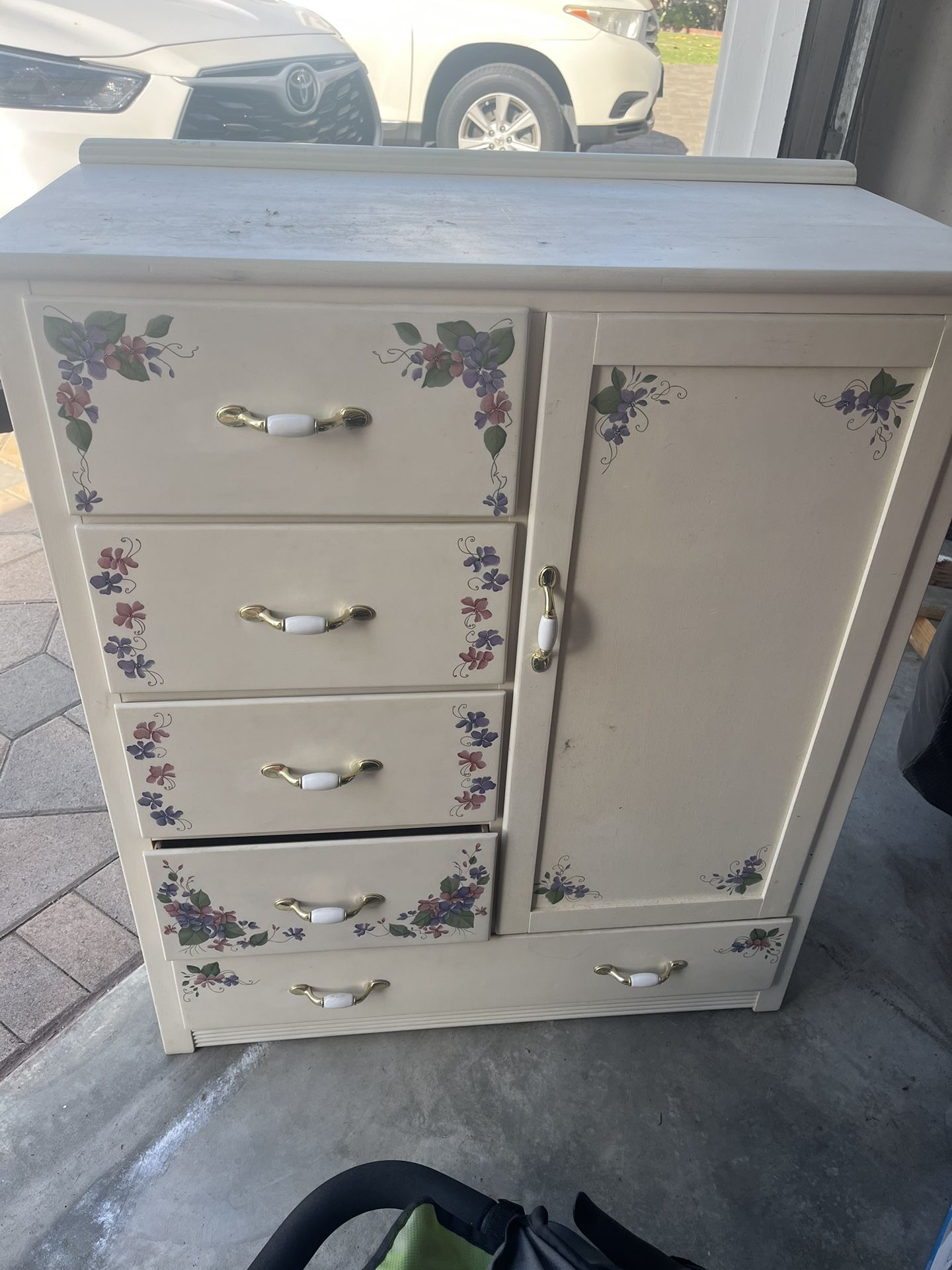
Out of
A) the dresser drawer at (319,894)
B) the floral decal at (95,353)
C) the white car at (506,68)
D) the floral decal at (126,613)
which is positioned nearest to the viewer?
the floral decal at (95,353)

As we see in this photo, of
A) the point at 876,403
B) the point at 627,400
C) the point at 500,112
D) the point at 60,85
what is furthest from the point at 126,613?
the point at 60,85

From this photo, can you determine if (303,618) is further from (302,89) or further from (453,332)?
(302,89)

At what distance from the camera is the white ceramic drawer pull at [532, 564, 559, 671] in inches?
36.1

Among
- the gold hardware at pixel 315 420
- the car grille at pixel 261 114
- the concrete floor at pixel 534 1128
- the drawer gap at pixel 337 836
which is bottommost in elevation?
the concrete floor at pixel 534 1128

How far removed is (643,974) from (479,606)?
0.63 m

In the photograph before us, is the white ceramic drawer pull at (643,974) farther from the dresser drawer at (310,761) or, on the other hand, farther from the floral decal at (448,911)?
the dresser drawer at (310,761)

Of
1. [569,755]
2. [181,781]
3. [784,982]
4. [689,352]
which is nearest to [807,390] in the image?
[689,352]

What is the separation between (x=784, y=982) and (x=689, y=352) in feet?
3.15

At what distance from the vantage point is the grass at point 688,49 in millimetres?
1401

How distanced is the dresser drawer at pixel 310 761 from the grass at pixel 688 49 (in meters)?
1.08

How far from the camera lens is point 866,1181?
46.4 inches

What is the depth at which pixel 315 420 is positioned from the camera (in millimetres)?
801

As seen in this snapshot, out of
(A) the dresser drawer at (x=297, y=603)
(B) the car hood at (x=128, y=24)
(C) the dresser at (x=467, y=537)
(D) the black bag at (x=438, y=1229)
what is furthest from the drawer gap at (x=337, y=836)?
(B) the car hood at (x=128, y=24)

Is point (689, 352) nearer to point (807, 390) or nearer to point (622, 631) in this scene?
point (807, 390)
